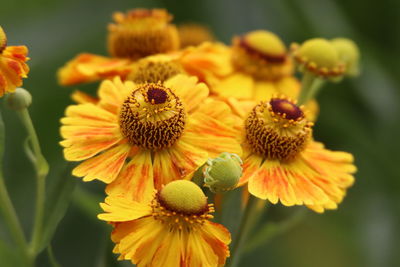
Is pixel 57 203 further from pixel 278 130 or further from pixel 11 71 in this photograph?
pixel 278 130

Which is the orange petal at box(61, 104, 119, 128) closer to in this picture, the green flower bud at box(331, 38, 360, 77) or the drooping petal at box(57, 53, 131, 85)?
the drooping petal at box(57, 53, 131, 85)

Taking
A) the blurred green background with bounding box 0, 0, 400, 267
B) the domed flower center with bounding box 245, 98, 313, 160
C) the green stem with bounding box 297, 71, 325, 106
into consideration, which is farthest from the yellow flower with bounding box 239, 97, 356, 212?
the blurred green background with bounding box 0, 0, 400, 267

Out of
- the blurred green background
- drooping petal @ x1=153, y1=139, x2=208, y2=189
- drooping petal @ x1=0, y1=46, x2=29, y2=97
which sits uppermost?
drooping petal @ x1=0, y1=46, x2=29, y2=97

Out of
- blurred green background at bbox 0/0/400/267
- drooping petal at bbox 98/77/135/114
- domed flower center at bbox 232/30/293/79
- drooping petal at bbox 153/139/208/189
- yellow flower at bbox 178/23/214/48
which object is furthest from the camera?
yellow flower at bbox 178/23/214/48

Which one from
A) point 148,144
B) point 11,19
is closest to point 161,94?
point 148,144

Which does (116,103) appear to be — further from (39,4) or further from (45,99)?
(39,4)

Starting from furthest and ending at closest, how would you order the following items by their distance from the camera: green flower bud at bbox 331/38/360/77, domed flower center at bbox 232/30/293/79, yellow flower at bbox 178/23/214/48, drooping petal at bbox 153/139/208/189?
yellow flower at bbox 178/23/214/48, domed flower center at bbox 232/30/293/79, green flower bud at bbox 331/38/360/77, drooping petal at bbox 153/139/208/189

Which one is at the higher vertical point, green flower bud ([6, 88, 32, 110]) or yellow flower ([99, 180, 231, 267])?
green flower bud ([6, 88, 32, 110])

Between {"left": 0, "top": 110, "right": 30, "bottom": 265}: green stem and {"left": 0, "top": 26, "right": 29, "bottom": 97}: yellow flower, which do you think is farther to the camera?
{"left": 0, "top": 110, "right": 30, "bottom": 265}: green stem
